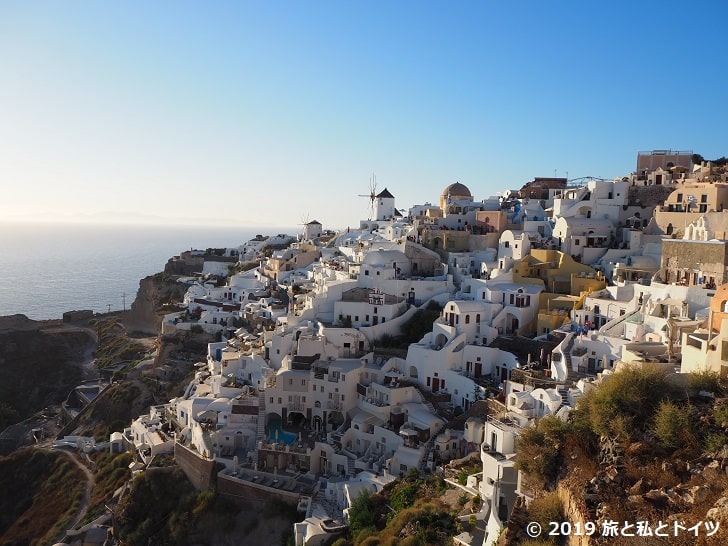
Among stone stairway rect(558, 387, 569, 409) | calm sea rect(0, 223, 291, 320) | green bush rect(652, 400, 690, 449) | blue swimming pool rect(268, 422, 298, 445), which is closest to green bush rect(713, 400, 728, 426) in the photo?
green bush rect(652, 400, 690, 449)

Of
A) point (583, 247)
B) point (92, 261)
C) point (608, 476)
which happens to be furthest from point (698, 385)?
point (92, 261)

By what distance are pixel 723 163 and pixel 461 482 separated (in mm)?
26612

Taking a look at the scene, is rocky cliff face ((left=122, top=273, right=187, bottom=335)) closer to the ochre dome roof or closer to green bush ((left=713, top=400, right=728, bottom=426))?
the ochre dome roof

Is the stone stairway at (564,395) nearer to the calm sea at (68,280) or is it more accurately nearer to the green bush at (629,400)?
the green bush at (629,400)

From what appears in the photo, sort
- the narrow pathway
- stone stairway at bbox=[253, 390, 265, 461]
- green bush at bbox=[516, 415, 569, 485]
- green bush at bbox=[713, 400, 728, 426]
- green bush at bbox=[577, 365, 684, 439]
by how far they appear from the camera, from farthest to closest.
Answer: the narrow pathway → stone stairway at bbox=[253, 390, 265, 461] → green bush at bbox=[516, 415, 569, 485] → green bush at bbox=[577, 365, 684, 439] → green bush at bbox=[713, 400, 728, 426]

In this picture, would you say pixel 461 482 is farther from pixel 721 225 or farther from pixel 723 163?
pixel 723 163

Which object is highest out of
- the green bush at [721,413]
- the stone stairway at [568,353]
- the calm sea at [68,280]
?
the green bush at [721,413]

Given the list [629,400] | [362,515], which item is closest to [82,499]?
[362,515]

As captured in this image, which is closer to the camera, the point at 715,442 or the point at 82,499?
the point at 715,442

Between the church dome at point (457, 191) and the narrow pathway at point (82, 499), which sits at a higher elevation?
the church dome at point (457, 191)

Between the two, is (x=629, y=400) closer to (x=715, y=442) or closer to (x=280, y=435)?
→ (x=715, y=442)

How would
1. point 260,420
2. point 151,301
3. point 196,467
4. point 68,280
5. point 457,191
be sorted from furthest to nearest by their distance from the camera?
1. point 68,280
2. point 151,301
3. point 457,191
4. point 260,420
5. point 196,467

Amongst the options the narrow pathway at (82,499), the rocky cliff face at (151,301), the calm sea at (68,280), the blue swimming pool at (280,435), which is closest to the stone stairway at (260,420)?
the blue swimming pool at (280,435)

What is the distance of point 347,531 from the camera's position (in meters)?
16.6
